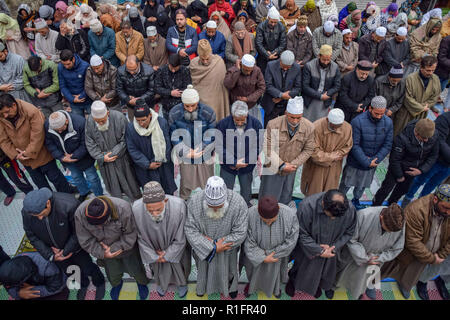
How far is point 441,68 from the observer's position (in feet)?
22.3

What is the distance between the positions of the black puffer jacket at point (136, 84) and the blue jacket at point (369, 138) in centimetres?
329

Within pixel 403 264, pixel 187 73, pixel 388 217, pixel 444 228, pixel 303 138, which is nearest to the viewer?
pixel 388 217

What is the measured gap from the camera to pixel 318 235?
11.6 ft

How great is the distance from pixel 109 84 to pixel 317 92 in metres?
3.67

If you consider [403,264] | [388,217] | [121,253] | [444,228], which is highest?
[388,217]

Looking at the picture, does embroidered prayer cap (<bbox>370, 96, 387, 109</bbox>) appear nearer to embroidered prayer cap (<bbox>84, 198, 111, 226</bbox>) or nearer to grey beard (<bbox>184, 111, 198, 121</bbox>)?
grey beard (<bbox>184, 111, 198, 121</bbox>)

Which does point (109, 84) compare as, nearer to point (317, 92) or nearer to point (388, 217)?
point (317, 92)

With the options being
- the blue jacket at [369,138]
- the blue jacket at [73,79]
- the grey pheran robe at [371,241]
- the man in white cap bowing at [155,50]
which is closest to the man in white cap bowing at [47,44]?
the blue jacket at [73,79]

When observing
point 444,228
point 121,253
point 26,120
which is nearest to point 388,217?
point 444,228

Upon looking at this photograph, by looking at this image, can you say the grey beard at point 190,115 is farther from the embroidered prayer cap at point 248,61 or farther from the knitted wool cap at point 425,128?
the knitted wool cap at point 425,128

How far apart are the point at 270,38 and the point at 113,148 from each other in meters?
3.99

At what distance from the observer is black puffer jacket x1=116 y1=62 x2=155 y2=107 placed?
17.4ft

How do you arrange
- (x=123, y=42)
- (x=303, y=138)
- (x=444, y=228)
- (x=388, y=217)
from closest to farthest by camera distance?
1. (x=388, y=217)
2. (x=444, y=228)
3. (x=303, y=138)
4. (x=123, y=42)

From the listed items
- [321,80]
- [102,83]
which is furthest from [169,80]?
[321,80]
